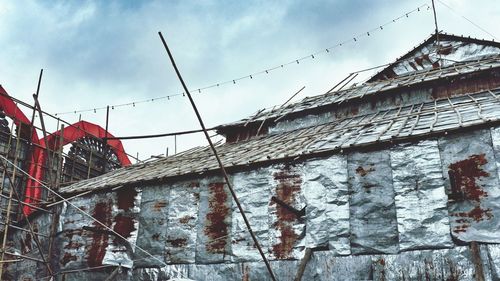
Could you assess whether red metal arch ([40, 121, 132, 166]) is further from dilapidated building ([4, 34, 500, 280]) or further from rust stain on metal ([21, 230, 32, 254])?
dilapidated building ([4, 34, 500, 280])

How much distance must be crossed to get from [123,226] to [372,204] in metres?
6.72

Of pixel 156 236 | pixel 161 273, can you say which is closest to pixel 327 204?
pixel 161 273

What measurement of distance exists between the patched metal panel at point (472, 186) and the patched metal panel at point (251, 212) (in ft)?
12.7

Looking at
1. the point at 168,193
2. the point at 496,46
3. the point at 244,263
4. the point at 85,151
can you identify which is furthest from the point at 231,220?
the point at 85,151

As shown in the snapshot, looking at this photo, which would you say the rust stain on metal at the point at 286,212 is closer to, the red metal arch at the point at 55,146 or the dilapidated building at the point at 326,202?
the dilapidated building at the point at 326,202

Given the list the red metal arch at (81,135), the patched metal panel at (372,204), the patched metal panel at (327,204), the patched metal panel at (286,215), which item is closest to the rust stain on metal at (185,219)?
the patched metal panel at (286,215)

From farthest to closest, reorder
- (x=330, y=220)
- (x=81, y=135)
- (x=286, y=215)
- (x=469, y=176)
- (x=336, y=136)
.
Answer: (x=81, y=135)
(x=336, y=136)
(x=286, y=215)
(x=330, y=220)
(x=469, y=176)

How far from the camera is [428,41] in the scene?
18.7 meters

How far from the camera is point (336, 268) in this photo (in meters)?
9.34

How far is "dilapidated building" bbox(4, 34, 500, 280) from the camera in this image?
342 inches

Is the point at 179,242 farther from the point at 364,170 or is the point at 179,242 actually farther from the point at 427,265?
the point at 427,265

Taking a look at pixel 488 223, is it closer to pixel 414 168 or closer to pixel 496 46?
pixel 414 168

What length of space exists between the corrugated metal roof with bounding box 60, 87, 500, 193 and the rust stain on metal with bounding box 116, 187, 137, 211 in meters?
0.23

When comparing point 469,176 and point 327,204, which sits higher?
point 469,176
